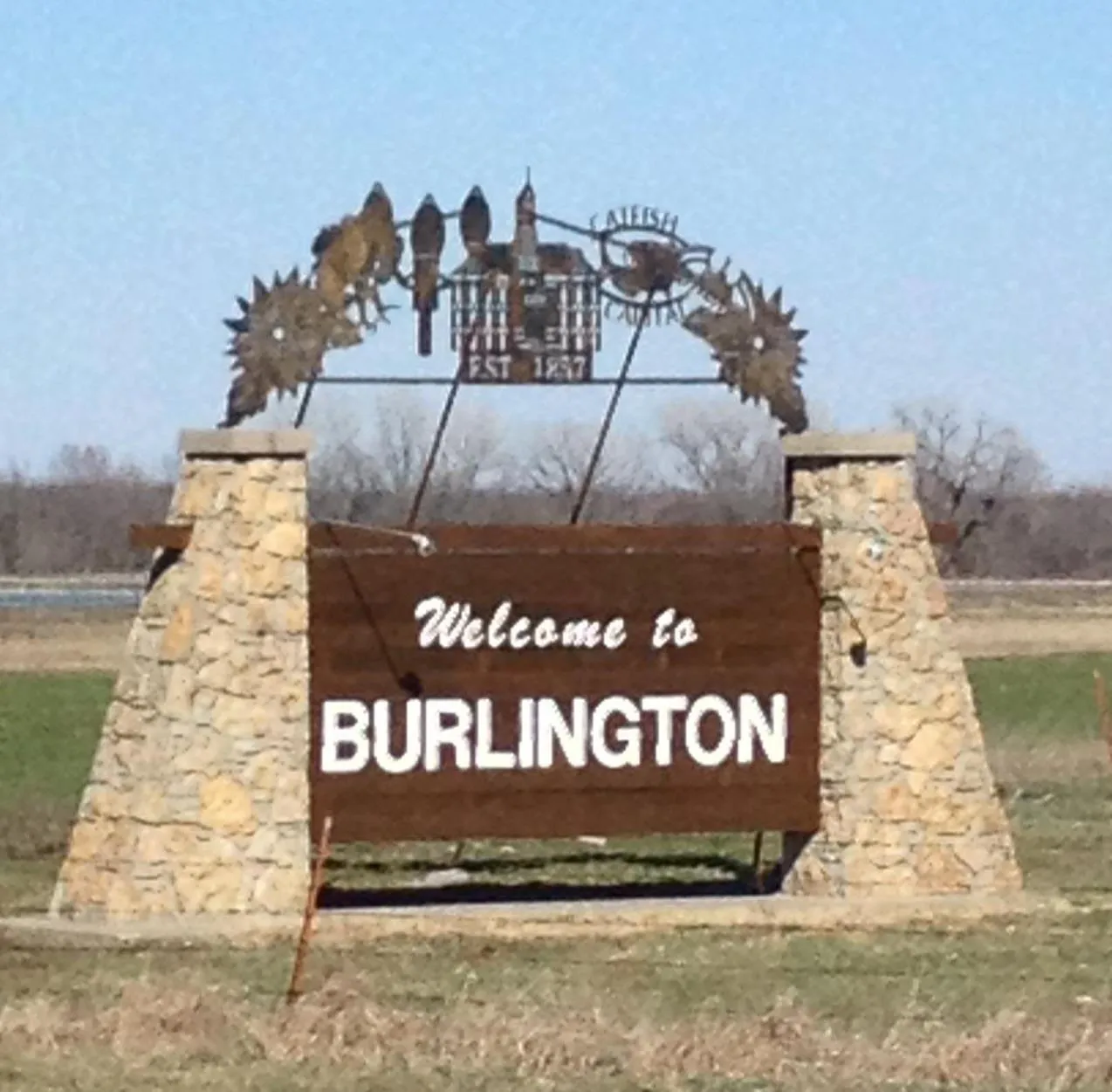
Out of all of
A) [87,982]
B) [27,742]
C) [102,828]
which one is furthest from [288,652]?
[27,742]

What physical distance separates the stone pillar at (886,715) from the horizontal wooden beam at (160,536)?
3432mm

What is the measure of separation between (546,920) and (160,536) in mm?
2731

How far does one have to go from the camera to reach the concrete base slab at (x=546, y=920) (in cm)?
1459

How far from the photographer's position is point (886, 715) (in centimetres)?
1625

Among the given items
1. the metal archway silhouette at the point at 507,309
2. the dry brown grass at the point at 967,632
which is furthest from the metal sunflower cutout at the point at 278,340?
the dry brown grass at the point at 967,632

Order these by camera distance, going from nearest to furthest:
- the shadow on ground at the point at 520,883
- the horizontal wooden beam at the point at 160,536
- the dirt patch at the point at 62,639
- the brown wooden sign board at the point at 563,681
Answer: the horizontal wooden beam at the point at 160,536
the brown wooden sign board at the point at 563,681
the shadow on ground at the point at 520,883
the dirt patch at the point at 62,639

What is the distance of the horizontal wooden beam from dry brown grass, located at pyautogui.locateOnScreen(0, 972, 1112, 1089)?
3563 mm

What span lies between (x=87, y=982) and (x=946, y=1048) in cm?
411

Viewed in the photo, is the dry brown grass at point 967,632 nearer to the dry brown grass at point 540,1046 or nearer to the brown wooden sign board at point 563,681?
the brown wooden sign board at point 563,681

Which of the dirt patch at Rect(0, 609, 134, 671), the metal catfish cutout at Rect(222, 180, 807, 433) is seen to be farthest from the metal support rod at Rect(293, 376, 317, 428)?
the dirt patch at Rect(0, 609, 134, 671)

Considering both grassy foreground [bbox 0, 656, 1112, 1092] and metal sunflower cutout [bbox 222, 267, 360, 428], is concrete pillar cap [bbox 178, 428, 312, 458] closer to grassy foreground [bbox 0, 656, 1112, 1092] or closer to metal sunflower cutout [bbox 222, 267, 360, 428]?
metal sunflower cutout [bbox 222, 267, 360, 428]

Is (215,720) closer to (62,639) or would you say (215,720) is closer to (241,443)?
(241,443)

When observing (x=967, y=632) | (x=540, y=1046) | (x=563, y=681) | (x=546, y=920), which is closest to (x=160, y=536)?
(x=563, y=681)

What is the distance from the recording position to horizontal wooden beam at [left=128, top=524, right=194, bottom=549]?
1492cm
